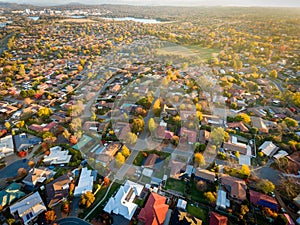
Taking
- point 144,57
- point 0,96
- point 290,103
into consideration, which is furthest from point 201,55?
point 0,96

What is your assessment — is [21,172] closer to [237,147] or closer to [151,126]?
[151,126]

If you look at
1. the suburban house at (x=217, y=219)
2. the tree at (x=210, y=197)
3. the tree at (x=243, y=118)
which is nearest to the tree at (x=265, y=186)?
the tree at (x=210, y=197)

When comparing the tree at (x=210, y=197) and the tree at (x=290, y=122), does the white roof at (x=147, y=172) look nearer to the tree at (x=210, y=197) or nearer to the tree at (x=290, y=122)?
the tree at (x=210, y=197)

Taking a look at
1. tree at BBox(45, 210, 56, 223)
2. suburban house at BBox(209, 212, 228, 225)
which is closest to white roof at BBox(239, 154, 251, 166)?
suburban house at BBox(209, 212, 228, 225)

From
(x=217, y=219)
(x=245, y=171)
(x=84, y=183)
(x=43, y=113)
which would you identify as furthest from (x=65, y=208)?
(x=245, y=171)

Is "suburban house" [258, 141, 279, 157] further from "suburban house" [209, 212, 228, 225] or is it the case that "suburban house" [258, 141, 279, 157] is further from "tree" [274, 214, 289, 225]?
"suburban house" [209, 212, 228, 225]

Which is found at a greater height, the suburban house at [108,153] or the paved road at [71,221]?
the suburban house at [108,153]
